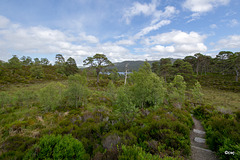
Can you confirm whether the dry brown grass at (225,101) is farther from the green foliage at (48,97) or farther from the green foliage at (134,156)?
the green foliage at (48,97)

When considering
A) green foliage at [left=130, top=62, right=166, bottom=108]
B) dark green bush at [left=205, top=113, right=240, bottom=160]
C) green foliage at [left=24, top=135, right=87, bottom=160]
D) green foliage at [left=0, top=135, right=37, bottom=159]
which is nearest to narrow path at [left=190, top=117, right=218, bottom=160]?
dark green bush at [left=205, top=113, right=240, bottom=160]

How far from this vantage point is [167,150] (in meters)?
3.95

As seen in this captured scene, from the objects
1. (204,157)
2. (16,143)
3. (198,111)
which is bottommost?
(198,111)

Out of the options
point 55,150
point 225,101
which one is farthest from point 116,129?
point 225,101

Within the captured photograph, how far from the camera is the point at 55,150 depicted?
3.12m

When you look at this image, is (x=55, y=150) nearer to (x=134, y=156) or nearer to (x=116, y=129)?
(x=134, y=156)

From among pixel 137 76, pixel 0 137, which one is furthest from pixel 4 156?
pixel 137 76

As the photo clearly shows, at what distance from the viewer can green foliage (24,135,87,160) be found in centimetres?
300

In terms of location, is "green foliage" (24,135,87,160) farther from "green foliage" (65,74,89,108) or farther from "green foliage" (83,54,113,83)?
"green foliage" (83,54,113,83)

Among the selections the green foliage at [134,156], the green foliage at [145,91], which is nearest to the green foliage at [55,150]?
the green foliage at [134,156]

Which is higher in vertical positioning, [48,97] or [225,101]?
[48,97]

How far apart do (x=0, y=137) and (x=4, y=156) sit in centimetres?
305

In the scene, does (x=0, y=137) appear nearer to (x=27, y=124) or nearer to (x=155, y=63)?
(x=27, y=124)

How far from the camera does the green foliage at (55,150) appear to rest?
3001 mm
